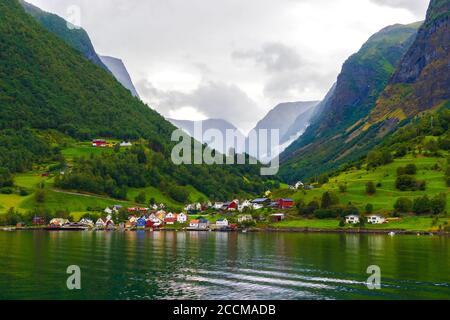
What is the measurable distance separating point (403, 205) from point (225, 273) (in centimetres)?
12398

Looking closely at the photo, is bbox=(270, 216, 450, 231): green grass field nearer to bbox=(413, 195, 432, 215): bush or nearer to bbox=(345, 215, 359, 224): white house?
bbox=(345, 215, 359, 224): white house

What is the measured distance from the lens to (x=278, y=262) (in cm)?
8825

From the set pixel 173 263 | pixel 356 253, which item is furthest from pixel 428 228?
pixel 173 263

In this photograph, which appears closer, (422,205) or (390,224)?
(390,224)

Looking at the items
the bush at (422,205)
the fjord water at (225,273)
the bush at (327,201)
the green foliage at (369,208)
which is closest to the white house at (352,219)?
the green foliage at (369,208)

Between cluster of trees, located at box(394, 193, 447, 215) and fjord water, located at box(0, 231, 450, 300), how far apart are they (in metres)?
69.3

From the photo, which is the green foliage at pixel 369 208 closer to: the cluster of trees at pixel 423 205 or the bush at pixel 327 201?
the cluster of trees at pixel 423 205

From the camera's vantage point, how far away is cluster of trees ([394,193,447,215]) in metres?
177

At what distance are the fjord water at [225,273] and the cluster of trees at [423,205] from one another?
69285 millimetres

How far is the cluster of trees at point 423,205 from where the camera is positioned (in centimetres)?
17662

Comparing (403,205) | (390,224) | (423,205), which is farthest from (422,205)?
(390,224)

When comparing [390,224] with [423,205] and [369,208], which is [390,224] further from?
[423,205]

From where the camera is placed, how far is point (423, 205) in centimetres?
18025
